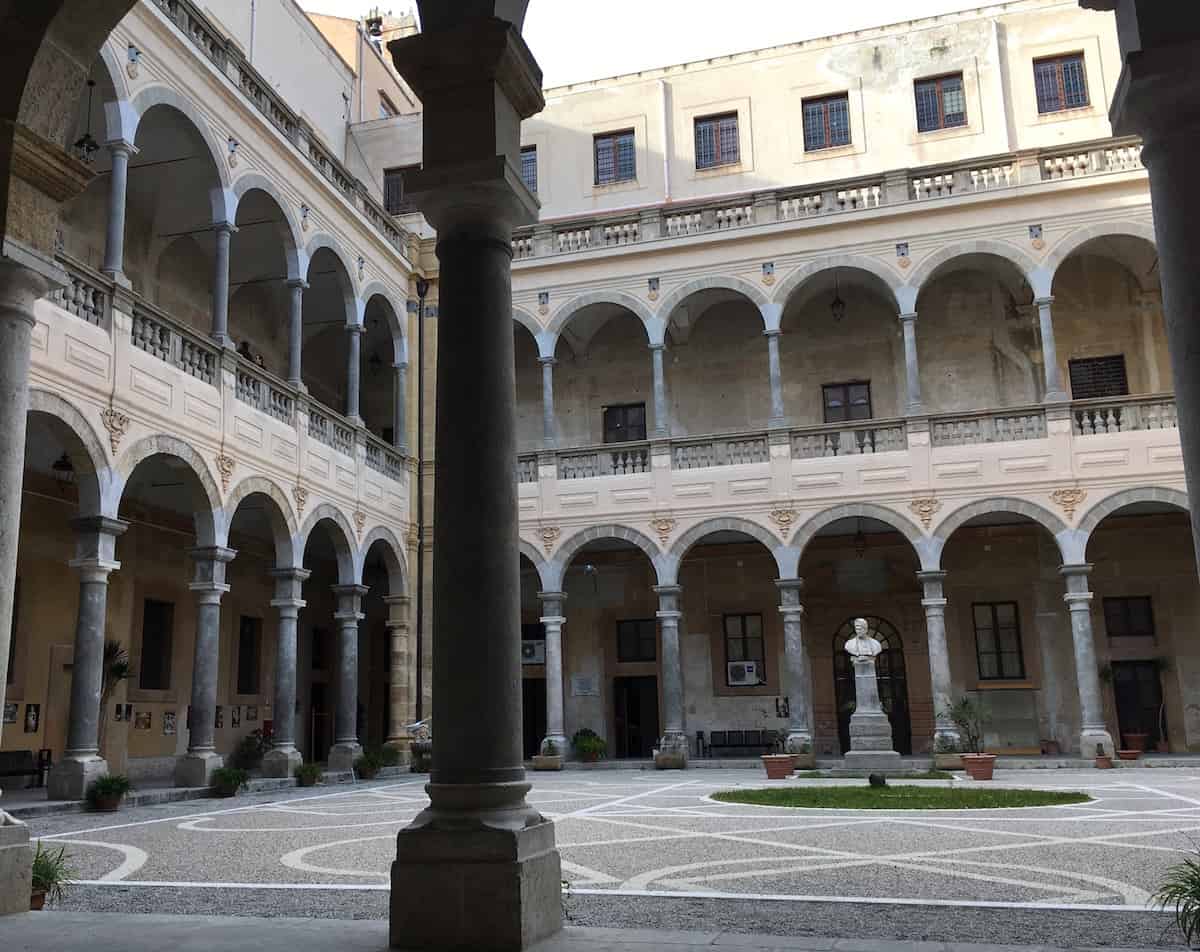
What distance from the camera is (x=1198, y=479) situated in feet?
13.9

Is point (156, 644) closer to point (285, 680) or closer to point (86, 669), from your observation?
point (285, 680)

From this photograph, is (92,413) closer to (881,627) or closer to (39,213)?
(39,213)

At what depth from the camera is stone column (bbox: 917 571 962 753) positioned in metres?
19.5

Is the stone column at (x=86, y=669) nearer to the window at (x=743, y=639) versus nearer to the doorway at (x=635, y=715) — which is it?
the doorway at (x=635, y=715)

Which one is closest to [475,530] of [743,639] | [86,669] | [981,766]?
[86,669]

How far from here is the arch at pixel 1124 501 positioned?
1956 cm

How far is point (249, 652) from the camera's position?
75.8 ft

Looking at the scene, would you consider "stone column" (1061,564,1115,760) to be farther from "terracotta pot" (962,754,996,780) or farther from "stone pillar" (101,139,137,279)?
"stone pillar" (101,139,137,279)

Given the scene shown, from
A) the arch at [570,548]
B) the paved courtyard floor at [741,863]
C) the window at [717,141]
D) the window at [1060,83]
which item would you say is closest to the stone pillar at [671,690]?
the arch at [570,548]

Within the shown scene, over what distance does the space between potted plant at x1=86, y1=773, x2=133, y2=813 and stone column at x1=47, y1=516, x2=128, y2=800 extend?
135 mm

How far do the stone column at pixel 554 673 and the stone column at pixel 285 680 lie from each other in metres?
5.47

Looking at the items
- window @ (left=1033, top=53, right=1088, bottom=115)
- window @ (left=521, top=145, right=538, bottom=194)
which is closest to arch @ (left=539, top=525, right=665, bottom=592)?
window @ (left=521, top=145, right=538, bottom=194)

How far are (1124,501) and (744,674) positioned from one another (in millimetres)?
8447

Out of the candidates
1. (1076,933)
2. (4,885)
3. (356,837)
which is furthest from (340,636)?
(1076,933)
